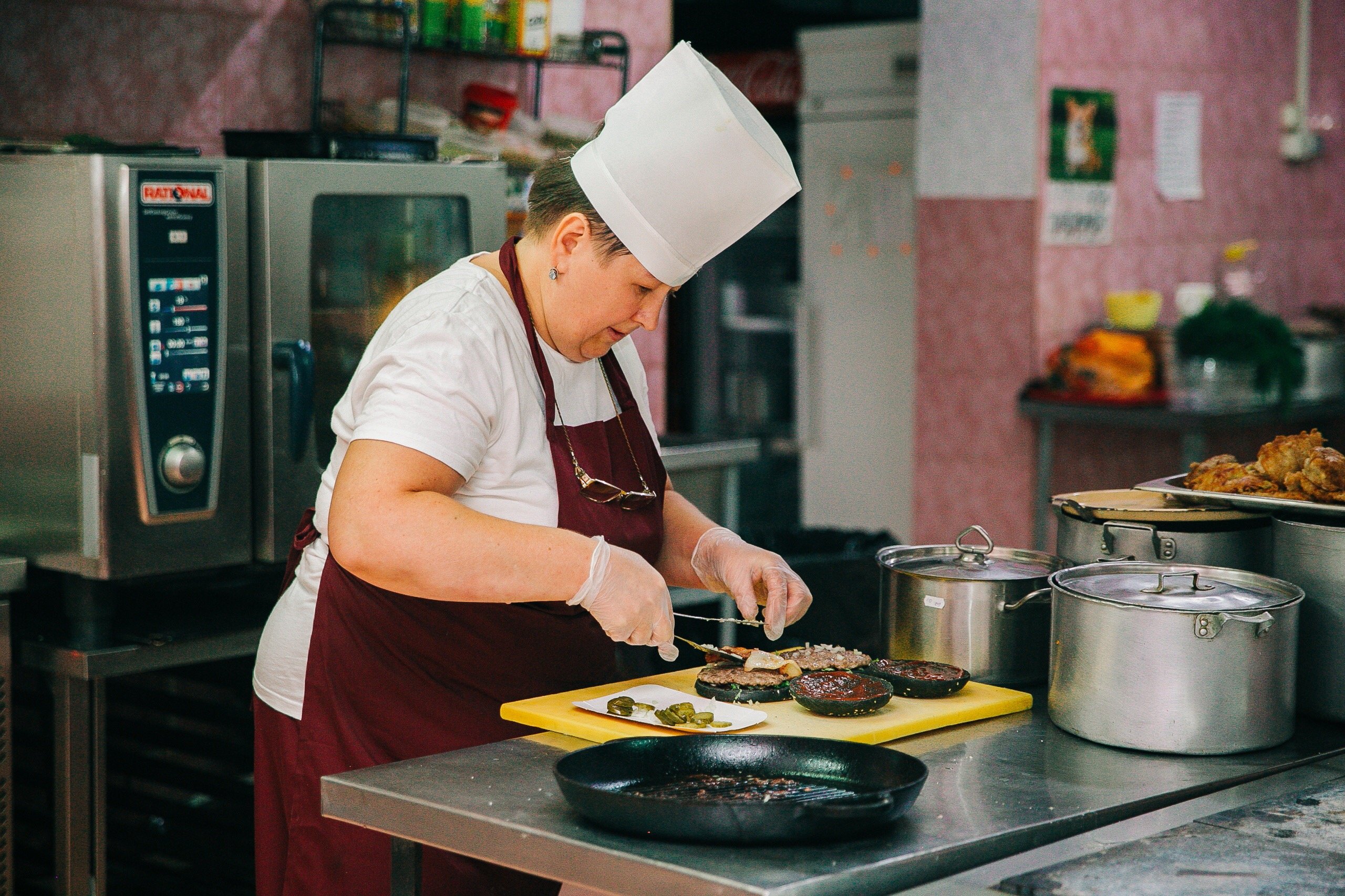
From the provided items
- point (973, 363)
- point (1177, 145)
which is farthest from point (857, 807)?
point (1177, 145)

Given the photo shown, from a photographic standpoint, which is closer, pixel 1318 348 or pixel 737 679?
pixel 737 679

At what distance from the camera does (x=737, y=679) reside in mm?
1993

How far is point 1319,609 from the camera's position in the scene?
200cm

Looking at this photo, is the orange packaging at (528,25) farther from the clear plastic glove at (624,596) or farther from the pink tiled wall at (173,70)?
the clear plastic glove at (624,596)

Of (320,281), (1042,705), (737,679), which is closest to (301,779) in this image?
(737,679)

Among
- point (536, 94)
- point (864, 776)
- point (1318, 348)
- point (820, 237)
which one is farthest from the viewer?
point (820, 237)

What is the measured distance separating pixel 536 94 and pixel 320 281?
131 centimetres

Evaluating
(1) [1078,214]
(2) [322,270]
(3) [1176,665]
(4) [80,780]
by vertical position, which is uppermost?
(1) [1078,214]

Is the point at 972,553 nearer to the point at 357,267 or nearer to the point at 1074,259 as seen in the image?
the point at 357,267

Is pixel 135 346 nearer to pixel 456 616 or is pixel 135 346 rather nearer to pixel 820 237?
pixel 456 616

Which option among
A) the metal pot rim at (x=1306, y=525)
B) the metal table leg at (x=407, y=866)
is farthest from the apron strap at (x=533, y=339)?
the metal pot rim at (x=1306, y=525)

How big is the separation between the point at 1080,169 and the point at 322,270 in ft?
10.1

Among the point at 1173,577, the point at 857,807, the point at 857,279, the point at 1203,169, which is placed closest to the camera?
the point at 857,807

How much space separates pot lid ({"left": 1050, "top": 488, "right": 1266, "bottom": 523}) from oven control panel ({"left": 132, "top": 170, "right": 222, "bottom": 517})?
58.0 inches
